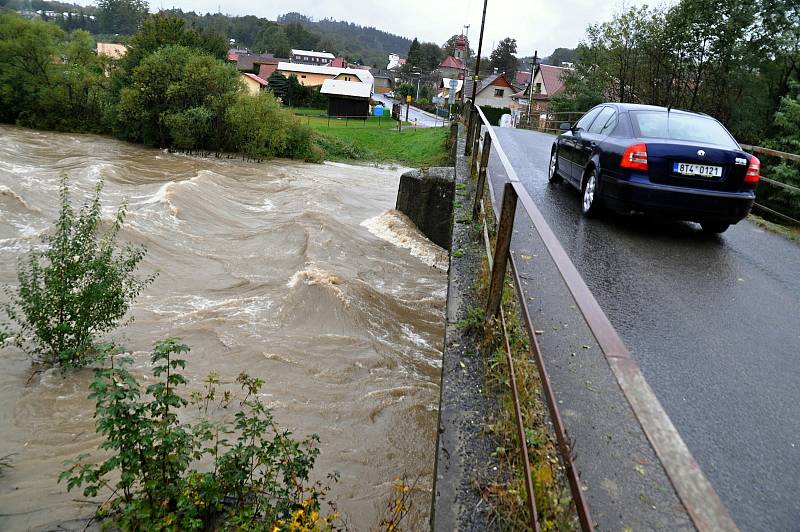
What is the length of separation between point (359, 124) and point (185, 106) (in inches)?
1007

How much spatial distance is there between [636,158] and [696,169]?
0.70 meters

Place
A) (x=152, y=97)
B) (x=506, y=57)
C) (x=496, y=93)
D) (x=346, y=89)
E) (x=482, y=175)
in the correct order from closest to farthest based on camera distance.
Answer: (x=482, y=175) < (x=152, y=97) < (x=346, y=89) < (x=496, y=93) < (x=506, y=57)

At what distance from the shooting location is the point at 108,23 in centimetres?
14850

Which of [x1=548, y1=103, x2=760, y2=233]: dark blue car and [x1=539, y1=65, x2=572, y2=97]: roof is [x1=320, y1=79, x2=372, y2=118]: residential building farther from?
[x1=548, y1=103, x2=760, y2=233]: dark blue car

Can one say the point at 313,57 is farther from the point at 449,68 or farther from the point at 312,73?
the point at 312,73

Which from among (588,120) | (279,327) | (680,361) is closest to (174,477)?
(680,361)

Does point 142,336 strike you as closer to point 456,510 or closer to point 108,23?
point 456,510

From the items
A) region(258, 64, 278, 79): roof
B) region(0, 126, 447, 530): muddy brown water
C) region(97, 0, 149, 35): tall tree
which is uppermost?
region(97, 0, 149, 35): tall tree

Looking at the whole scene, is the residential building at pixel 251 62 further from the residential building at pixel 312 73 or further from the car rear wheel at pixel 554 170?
the car rear wheel at pixel 554 170

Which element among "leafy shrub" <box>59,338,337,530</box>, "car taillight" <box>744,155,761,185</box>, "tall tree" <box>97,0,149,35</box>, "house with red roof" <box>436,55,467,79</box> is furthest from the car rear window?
"tall tree" <box>97,0,149,35</box>

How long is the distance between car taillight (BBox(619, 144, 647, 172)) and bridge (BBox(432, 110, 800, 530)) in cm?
93

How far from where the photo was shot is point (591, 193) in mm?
8039

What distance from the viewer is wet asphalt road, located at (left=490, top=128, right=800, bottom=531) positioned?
124 inches

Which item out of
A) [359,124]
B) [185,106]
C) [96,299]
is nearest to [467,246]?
[96,299]
